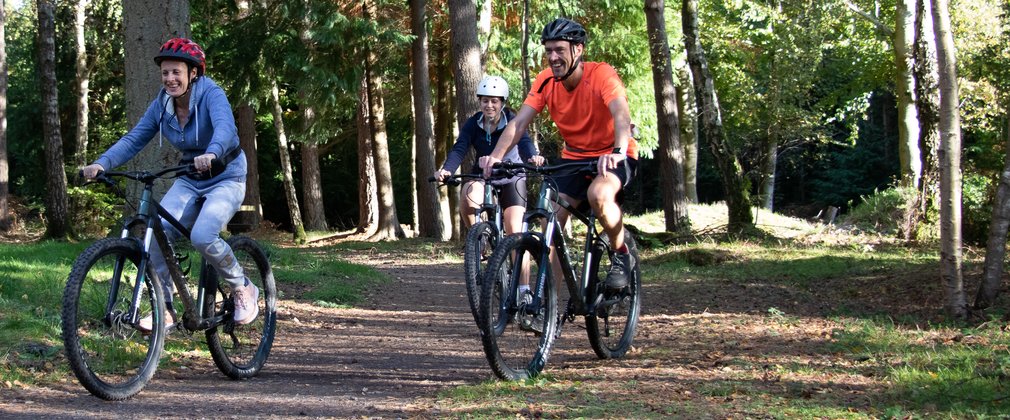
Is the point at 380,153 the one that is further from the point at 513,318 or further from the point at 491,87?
the point at 513,318

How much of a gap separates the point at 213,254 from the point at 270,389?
34.0 inches

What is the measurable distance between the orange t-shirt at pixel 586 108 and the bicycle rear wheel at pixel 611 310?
0.61 metres

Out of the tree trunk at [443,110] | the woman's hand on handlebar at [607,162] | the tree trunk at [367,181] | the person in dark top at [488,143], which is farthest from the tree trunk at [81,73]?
the woman's hand on handlebar at [607,162]

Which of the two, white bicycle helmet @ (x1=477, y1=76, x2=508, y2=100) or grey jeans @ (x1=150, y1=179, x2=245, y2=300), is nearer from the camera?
grey jeans @ (x1=150, y1=179, x2=245, y2=300)

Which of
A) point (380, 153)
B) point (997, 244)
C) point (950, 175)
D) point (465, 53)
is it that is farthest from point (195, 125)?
point (380, 153)

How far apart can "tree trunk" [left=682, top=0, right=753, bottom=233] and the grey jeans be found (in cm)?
1236

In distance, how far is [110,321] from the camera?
18.1 feet

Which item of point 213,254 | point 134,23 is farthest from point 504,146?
point 134,23

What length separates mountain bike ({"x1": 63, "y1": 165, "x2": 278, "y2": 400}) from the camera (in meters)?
5.25

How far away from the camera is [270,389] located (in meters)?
6.16

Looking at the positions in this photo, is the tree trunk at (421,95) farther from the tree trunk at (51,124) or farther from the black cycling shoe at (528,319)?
the black cycling shoe at (528,319)

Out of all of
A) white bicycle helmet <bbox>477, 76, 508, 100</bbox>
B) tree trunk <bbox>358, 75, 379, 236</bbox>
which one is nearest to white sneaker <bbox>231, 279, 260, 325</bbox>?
white bicycle helmet <bbox>477, 76, 508, 100</bbox>

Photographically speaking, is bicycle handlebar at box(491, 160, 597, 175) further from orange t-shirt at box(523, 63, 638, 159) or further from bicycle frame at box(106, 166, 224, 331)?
bicycle frame at box(106, 166, 224, 331)

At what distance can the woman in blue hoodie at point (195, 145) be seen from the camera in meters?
5.92
